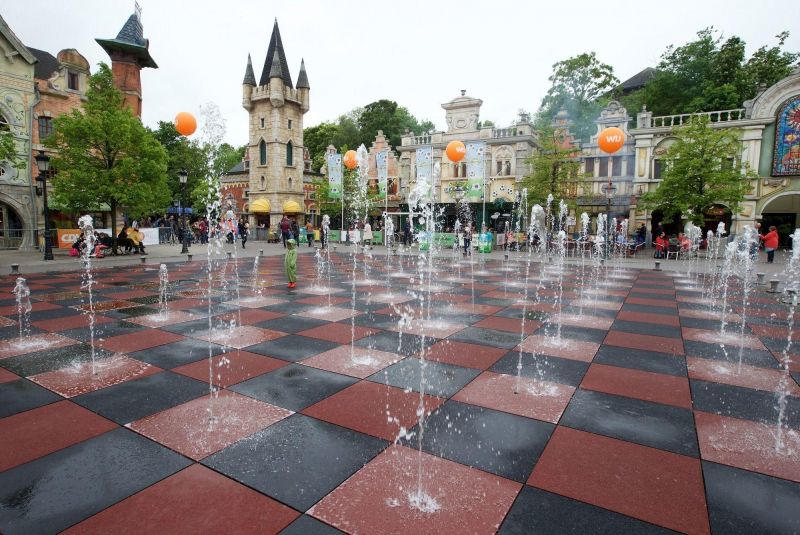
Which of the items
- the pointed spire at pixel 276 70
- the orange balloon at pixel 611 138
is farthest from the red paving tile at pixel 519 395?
the pointed spire at pixel 276 70

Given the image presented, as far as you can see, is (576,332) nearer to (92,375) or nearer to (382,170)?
(92,375)

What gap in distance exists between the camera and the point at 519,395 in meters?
4.39

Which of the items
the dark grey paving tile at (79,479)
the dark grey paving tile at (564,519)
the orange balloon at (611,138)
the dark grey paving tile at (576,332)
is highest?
the orange balloon at (611,138)

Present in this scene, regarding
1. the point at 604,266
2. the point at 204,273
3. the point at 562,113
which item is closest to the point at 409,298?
the point at 204,273

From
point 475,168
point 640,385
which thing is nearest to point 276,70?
point 475,168

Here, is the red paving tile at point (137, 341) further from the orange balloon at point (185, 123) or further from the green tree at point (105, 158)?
the green tree at point (105, 158)

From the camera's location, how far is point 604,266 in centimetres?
1697

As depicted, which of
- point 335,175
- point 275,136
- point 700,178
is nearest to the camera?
point 700,178

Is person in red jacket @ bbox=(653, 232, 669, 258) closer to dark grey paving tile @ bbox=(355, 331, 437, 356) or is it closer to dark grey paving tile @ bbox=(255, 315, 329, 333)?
dark grey paving tile @ bbox=(355, 331, 437, 356)

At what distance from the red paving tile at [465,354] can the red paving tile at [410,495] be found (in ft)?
7.34

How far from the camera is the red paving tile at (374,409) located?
371 cm

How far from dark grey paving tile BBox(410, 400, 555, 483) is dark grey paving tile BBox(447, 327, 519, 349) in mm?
2224

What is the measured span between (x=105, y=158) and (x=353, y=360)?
754 inches

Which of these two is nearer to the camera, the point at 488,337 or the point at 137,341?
the point at 137,341
